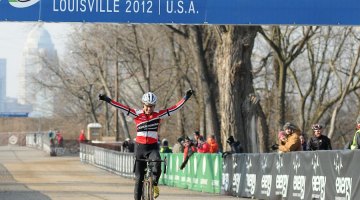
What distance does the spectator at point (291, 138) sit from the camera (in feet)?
69.3

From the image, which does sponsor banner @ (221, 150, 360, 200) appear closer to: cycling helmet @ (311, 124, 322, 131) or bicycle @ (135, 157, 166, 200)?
cycling helmet @ (311, 124, 322, 131)

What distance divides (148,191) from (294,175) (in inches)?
178

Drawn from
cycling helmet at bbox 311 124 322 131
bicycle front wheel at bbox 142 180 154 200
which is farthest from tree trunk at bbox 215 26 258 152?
bicycle front wheel at bbox 142 180 154 200

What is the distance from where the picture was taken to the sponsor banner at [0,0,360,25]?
938 inches

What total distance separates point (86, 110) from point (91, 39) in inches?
1222

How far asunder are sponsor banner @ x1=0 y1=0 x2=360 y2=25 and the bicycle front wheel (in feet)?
24.7

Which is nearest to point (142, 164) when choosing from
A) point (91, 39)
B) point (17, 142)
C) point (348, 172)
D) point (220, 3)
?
point (348, 172)

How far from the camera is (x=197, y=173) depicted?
2812 centimetres

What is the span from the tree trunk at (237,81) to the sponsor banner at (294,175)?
7.05 m

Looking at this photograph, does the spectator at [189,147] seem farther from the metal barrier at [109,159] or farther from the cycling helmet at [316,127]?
the metal barrier at [109,159]

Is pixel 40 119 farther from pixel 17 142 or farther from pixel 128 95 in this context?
pixel 128 95

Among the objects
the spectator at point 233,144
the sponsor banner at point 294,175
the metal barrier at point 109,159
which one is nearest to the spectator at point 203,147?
the spectator at point 233,144

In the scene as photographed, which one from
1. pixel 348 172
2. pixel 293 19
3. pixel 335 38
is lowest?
pixel 348 172

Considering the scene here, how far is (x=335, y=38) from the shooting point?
204 feet
